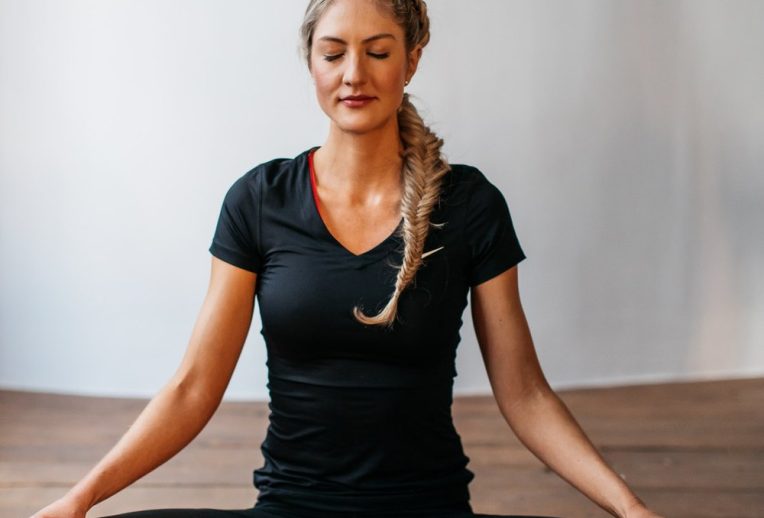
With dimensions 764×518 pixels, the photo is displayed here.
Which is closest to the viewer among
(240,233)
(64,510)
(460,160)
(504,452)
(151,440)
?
(64,510)

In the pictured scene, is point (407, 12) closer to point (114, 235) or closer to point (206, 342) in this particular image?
point (206, 342)

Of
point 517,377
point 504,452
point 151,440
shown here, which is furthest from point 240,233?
point 504,452

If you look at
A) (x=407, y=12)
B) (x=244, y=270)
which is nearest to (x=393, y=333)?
(x=244, y=270)

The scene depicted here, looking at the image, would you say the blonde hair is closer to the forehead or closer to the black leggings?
the forehead

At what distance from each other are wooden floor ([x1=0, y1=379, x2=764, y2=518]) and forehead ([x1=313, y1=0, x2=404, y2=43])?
1.27 meters

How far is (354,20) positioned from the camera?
4.90 ft

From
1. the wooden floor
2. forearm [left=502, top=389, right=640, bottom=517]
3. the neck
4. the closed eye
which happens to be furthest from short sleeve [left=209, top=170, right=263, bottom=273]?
the wooden floor

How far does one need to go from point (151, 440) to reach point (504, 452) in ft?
4.76

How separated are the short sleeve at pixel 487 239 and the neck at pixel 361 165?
5.1 inches

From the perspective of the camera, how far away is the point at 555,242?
125 inches

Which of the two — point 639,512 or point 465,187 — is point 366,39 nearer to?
point 465,187

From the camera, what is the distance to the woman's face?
58.7 inches

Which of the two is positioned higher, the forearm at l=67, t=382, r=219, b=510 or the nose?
the nose

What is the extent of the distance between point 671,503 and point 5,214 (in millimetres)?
2036
